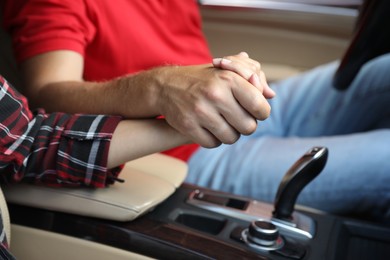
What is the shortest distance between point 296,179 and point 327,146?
0.22 meters

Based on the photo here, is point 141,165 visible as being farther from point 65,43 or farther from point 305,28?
point 305,28

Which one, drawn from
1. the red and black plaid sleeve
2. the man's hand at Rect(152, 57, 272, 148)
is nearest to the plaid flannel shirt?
the red and black plaid sleeve

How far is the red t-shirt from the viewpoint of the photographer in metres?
0.81

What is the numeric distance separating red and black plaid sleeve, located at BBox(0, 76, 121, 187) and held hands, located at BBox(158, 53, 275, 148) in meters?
0.10

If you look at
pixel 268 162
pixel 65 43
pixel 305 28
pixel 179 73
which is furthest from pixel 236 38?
pixel 179 73

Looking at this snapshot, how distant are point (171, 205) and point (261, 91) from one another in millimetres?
249

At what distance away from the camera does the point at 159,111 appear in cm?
62

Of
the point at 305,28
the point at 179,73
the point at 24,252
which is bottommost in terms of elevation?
the point at 24,252

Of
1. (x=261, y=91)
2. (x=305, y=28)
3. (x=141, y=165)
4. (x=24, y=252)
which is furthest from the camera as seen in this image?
(x=305, y=28)

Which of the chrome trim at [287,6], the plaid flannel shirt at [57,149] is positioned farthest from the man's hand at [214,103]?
the chrome trim at [287,6]

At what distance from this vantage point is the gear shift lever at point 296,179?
2.28 feet

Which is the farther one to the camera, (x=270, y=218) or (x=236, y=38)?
(x=236, y=38)

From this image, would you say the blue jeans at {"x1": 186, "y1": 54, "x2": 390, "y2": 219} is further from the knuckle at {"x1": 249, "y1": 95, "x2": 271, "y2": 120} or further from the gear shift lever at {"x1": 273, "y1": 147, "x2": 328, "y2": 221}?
the knuckle at {"x1": 249, "y1": 95, "x2": 271, "y2": 120}

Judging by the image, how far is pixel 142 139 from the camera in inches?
24.9
